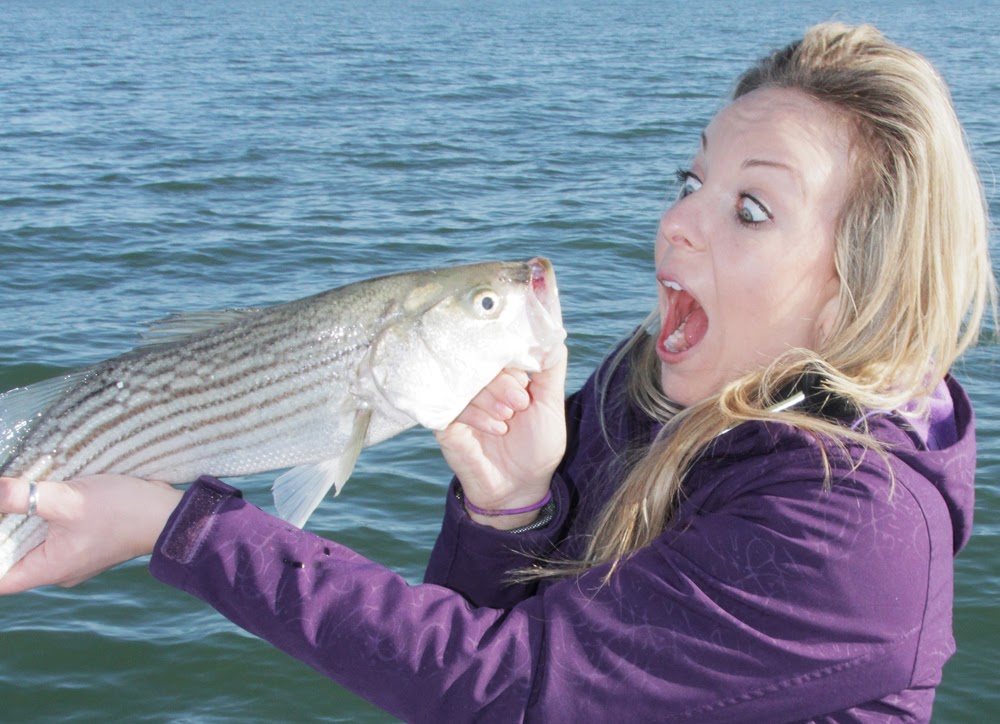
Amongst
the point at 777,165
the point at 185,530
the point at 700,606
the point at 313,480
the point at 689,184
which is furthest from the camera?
the point at 313,480

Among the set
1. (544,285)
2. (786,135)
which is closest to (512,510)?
(544,285)

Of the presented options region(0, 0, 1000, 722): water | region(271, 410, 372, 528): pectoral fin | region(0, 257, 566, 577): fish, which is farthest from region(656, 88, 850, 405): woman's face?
region(0, 0, 1000, 722): water

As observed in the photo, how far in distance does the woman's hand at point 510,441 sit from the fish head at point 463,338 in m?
0.04

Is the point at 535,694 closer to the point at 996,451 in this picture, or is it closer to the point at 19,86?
the point at 996,451

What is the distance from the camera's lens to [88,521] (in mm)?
2850

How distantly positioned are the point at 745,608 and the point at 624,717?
313 millimetres

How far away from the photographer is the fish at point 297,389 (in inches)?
117

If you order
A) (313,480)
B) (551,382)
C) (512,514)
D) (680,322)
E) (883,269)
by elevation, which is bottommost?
(512,514)

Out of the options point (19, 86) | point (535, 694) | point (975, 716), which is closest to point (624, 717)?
point (535, 694)

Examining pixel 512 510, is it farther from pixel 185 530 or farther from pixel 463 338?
pixel 185 530

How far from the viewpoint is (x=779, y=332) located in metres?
2.82

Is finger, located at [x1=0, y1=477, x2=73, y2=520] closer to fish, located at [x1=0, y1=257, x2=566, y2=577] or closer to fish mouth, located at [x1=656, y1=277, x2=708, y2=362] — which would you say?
fish, located at [x1=0, y1=257, x2=566, y2=577]

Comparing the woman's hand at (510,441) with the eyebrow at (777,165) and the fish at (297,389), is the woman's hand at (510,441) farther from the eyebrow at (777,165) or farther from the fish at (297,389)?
the eyebrow at (777,165)

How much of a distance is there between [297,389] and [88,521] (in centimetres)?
60
